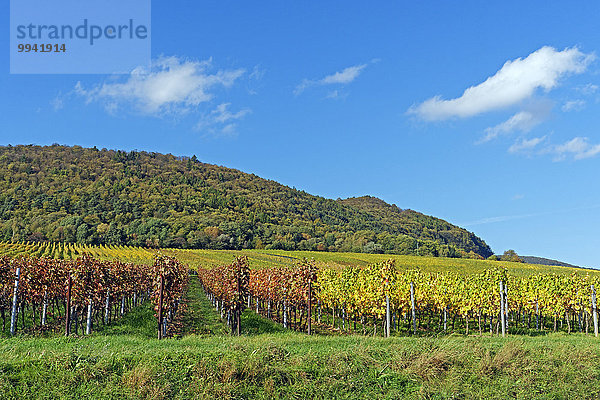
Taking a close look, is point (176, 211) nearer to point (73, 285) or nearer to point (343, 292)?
point (343, 292)

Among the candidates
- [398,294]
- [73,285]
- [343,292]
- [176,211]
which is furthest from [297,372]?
[176,211]

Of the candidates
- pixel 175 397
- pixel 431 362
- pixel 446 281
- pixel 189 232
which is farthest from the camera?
pixel 189 232

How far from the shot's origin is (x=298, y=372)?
30.7 ft

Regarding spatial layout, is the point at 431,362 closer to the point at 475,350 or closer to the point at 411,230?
the point at 475,350

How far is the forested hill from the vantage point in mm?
94500

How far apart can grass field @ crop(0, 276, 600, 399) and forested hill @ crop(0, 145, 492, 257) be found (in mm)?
84965

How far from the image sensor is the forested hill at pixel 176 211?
94500mm

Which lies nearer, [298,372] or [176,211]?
[298,372]

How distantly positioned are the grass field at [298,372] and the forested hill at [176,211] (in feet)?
279

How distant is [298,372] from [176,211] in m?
109

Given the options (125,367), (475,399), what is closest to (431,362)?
(475,399)

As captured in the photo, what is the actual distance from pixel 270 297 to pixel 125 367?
16.7 metres

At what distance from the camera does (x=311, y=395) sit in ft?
29.5

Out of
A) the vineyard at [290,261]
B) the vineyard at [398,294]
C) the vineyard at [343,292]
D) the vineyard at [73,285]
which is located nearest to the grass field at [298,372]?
the vineyard at [73,285]
